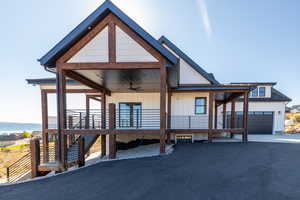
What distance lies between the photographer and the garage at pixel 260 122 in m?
13.3

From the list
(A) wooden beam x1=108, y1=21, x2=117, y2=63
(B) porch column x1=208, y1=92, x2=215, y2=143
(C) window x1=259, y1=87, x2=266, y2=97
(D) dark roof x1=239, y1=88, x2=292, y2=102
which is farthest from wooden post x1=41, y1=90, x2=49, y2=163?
(C) window x1=259, y1=87, x2=266, y2=97

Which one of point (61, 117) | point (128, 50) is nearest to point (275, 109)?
point (128, 50)

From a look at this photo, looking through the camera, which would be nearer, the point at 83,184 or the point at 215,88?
the point at 83,184

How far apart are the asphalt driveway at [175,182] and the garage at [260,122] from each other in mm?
9322

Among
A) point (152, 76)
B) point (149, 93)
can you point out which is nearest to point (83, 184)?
point (152, 76)

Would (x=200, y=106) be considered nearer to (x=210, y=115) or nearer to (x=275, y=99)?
(x=210, y=115)

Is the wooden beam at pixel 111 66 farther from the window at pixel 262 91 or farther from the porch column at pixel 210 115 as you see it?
the window at pixel 262 91

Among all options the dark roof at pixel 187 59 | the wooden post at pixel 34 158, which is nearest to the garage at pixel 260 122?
the dark roof at pixel 187 59

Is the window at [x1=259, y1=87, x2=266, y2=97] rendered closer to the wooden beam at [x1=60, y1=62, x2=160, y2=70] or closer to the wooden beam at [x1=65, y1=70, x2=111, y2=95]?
the wooden beam at [x1=60, y1=62, x2=160, y2=70]

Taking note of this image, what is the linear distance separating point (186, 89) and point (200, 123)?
2.66 meters

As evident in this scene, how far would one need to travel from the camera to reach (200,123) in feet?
30.2

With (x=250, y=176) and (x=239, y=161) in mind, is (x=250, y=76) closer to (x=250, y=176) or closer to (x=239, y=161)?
(x=239, y=161)

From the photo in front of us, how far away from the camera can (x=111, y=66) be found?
5574mm

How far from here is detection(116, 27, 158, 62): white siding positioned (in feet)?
18.3
